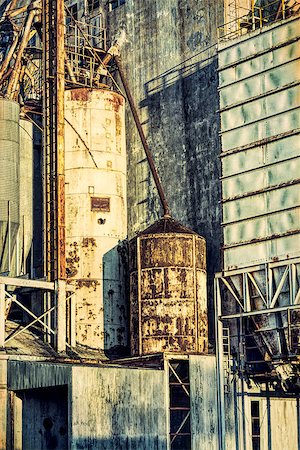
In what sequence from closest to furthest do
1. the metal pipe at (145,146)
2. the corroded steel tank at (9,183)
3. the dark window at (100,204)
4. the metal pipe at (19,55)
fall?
1. the metal pipe at (145,146)
2. the corroded steel tank at (9,183)
3. the dark window at (100,204)
4. the metal pipe at (19,55)

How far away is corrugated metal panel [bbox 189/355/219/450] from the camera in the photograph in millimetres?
41125

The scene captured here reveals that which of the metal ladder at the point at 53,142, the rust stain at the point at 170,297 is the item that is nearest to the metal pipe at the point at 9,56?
Result: the metal ladder at the point at 53,142

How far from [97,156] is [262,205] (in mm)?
10165

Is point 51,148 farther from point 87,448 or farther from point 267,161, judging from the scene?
point 87,448

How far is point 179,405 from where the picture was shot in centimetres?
4347

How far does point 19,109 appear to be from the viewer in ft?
160

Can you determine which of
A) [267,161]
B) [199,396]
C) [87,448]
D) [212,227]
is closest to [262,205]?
[267,161]

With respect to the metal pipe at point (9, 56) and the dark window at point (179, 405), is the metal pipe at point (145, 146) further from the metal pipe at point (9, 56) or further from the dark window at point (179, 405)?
the dark window at point (179, 405)

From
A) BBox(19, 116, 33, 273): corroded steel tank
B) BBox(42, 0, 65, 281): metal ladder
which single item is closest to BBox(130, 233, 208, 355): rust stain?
BBox(42, 0, 65, 281): metal ladder

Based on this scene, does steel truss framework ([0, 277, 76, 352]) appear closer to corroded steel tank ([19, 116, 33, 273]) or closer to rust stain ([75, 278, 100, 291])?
rust stain ([75, 278, 100, 291])

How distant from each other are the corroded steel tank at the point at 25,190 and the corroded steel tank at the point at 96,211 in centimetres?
269

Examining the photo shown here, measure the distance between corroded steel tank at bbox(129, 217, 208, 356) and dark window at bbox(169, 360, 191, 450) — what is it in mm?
1061

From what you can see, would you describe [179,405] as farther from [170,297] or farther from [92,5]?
[92,5]

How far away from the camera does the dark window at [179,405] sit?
41.7m
